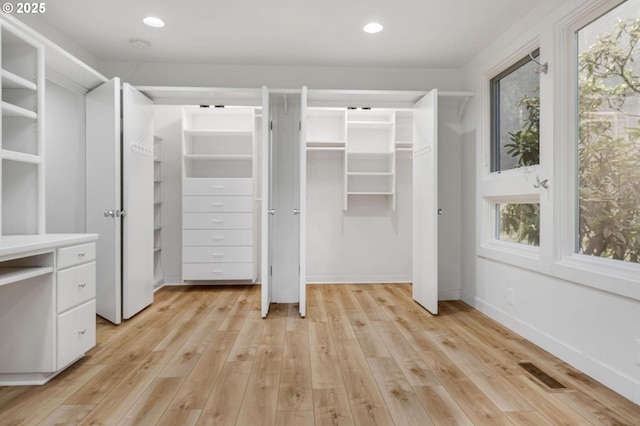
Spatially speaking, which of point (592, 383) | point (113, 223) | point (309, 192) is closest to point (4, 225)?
point (113, 223)

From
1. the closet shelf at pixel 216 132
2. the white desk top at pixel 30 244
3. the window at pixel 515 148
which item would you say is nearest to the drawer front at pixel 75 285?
the white desk top at pixel 30 244

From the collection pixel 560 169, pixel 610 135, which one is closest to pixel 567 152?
pixel 560 169

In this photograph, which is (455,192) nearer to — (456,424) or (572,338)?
(572,338)

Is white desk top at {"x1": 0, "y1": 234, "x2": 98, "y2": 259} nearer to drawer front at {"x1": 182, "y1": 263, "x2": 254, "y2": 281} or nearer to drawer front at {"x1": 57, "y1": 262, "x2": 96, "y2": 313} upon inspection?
drawer front at {"x1": 57, "y1": 262, "x2": 96, "y2": 313}

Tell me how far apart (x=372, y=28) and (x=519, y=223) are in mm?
1960

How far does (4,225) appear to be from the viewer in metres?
2.30

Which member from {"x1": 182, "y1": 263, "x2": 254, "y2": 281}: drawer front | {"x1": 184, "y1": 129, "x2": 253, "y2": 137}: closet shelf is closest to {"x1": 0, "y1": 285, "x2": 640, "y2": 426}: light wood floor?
{"x1": 182, "y1": 263, "x2": 254, "y2": 281}: drawer front

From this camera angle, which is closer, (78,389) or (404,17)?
(78,389)

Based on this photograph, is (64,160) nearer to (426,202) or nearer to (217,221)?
(217,221)

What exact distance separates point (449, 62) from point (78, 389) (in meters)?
3.97

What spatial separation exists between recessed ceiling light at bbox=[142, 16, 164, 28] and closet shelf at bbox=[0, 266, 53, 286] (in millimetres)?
1968

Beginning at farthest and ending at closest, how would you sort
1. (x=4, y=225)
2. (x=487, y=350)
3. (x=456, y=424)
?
1. (x=487, y=350)
2. (x=4, y=225)
3. (x=456, y=424)

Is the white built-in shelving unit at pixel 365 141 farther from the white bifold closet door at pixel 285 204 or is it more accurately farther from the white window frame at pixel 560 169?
the white window frame at pixel 560 169

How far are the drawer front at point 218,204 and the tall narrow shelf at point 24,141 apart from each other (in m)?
2.02
